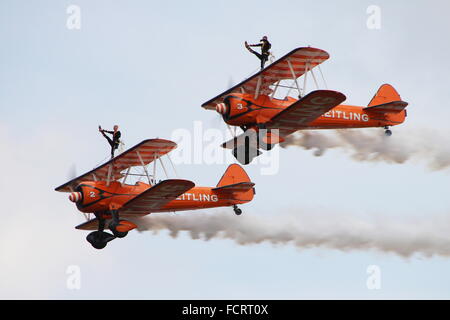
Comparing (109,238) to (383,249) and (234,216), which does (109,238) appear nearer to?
(234,216)

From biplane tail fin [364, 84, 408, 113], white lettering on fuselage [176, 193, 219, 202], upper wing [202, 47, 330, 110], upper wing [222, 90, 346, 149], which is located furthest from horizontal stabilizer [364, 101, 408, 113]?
white lettering on fuselage [176, 193, 219, 202]

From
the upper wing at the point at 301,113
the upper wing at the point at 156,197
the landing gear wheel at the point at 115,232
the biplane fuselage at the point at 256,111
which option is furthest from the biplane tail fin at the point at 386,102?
the landing gear wheel at the point at 115,232

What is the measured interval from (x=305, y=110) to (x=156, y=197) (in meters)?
4.92

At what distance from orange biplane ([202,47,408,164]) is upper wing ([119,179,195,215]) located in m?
2.89

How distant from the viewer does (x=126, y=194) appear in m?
35.7

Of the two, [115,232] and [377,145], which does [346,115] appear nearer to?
[377,145]

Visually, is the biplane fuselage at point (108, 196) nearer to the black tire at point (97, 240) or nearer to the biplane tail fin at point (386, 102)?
the black tire at point (97, 240)

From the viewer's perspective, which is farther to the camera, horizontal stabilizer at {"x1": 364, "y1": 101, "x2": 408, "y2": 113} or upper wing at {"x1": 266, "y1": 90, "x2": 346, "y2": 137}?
horizontal stabilizer at {"x1": 364, "y1": 101, "x2": 408, "y2": 113}

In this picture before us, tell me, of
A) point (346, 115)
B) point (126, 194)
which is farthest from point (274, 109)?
point (126, 194)

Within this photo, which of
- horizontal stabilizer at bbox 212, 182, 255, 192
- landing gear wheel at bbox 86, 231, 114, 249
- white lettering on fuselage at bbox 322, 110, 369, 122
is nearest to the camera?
landing gear wheel at bbox 86, 231, 114, 249

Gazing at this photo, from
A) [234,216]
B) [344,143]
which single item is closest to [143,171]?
[234,216]

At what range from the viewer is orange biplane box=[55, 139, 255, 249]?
34.9 meters

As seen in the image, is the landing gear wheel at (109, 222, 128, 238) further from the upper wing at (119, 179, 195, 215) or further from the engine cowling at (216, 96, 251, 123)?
the engine cowling at (216, 96, 251, 123)
